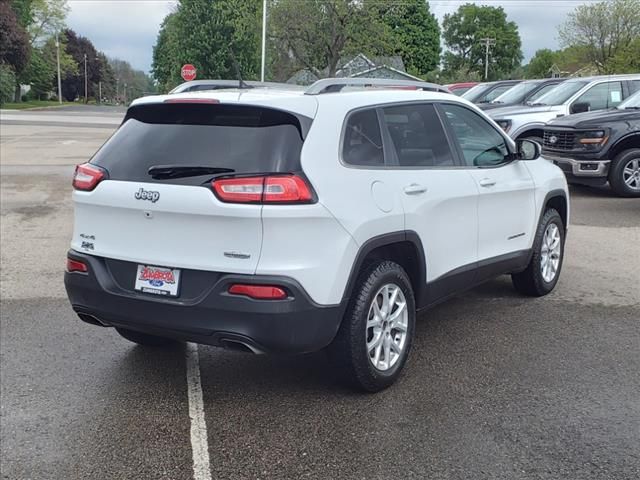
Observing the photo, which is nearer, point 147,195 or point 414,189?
point 147,195

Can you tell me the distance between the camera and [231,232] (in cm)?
373

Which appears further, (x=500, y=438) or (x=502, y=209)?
(x=502, y=209)

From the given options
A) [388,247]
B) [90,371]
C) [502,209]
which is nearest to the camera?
[388,247]

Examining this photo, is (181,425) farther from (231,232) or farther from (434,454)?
(434,454)

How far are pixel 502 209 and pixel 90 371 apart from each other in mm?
3142

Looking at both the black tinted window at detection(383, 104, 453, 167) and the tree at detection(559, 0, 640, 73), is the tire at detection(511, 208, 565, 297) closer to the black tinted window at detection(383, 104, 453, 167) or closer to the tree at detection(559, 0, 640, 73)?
the black tinted window at detection(383, 104, 453, 167)

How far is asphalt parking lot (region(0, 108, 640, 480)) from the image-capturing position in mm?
3576

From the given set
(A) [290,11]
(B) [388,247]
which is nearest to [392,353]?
(B) [388,247]

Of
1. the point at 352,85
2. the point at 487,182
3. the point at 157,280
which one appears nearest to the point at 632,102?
the point at 487,182

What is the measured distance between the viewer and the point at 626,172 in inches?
465

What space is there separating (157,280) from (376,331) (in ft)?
4.23

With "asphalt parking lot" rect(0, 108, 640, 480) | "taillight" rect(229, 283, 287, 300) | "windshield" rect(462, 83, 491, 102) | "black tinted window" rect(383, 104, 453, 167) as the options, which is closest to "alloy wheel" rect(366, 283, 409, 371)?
"asphalt parking lot" rect(0, 108, 640, 480)

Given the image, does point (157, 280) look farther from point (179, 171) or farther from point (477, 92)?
point (477, 92)

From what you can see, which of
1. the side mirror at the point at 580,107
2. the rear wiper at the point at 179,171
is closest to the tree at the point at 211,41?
the side mirror at the point at 580,107
